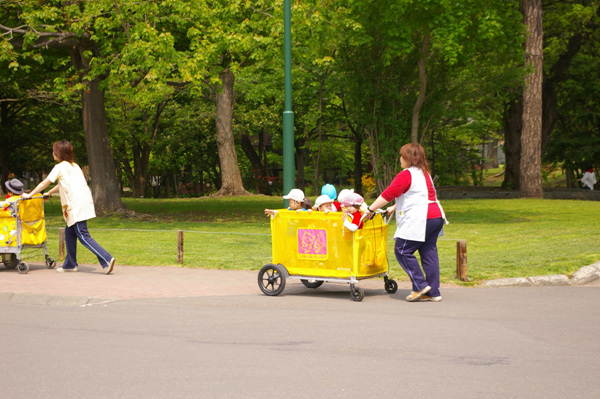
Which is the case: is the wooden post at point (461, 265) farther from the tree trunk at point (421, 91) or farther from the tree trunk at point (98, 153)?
the tree trunk at point (98, 153)

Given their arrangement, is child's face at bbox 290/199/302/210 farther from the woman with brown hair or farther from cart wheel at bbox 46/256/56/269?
cart wheel at bbox 46/256/56/269

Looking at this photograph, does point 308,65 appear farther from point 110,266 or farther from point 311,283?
point 311,283

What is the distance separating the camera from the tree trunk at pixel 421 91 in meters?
25.3

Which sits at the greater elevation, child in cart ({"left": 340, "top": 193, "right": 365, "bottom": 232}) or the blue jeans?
child in cart ({"left": 340, "top": 193, "right": 365, "bottom": 232})

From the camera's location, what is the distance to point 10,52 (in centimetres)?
2189

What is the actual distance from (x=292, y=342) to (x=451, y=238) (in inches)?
442

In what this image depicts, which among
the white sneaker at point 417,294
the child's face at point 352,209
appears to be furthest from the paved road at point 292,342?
the child's face at point 352,209

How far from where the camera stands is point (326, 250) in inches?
382

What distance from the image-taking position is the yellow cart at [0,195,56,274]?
39.9ft

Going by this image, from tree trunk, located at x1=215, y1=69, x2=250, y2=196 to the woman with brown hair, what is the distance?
2841cm

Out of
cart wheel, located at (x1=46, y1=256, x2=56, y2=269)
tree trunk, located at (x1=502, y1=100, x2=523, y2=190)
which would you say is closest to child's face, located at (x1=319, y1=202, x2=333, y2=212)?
cart wheel, located at (x1=46, y1=256, x2=56, y2=269)

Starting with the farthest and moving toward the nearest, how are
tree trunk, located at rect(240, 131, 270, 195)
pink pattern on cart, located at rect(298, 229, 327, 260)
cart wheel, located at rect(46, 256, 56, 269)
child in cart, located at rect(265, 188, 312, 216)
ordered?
tree trunk, located at rect(240, 131, 270, 195) < cart wheel, located at rect(46, 256, 56, 269) < child in cart, located at rect(265, 188, 312, 216) < pink pattern on cart, located at rect(298, 229, 327, 260)

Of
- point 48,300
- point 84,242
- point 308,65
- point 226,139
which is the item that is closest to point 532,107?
point 308,65

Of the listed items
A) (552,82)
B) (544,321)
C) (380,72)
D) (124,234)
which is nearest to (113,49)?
(124,234)
